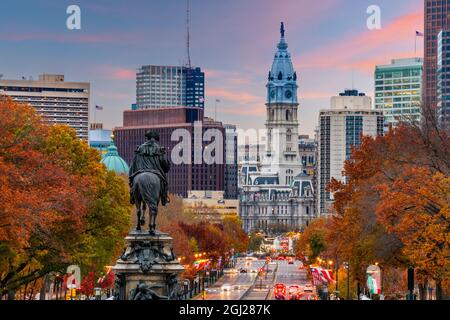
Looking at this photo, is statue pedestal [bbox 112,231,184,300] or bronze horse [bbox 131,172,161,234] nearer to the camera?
statue pedestal [bbox 112,231,184,300]

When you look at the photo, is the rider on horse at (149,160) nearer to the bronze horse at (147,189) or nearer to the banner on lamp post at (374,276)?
the bronze horse at (147,189)

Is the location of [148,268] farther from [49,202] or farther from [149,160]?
[49,202]

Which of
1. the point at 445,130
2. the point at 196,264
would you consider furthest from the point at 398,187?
the point at 196,264

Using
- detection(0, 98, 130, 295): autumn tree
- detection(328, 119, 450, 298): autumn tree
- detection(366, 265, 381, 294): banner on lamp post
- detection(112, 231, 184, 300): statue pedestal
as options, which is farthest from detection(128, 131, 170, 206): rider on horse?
detection(366, 265, 381, 294): banner on lamp post

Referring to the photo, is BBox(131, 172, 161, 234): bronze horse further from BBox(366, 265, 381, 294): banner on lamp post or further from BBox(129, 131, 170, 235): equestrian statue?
BBox(366, 265, 381, 294): banner on lamp post

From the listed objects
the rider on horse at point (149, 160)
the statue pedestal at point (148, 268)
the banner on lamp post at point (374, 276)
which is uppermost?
the rider on horse at point (149, 160)

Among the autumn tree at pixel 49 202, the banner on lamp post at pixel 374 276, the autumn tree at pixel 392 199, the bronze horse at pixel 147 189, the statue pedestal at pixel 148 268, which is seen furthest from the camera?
the banner on lamp post at pixel 374 276

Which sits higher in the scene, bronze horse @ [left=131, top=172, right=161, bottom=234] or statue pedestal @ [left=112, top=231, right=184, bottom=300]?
bronze horse @ [left=131, top=172, right=161, bottom=234]

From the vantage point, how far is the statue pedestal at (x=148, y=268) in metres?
43.9

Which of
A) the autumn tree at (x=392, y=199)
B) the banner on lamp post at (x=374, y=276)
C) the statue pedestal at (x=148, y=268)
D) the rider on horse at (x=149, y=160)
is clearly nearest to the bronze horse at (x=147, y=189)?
the rider on horse at (x=149, y=160)

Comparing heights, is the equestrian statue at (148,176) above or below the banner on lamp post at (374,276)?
above

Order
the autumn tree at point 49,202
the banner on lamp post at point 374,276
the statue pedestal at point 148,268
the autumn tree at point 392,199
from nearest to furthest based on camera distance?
the statue pedestal at point 148,268, the autumn tree at point 49,202, the autumn tree at point 392,199, the banner on lamp post at point 374,276

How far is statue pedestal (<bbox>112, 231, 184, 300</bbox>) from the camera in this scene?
144ft
